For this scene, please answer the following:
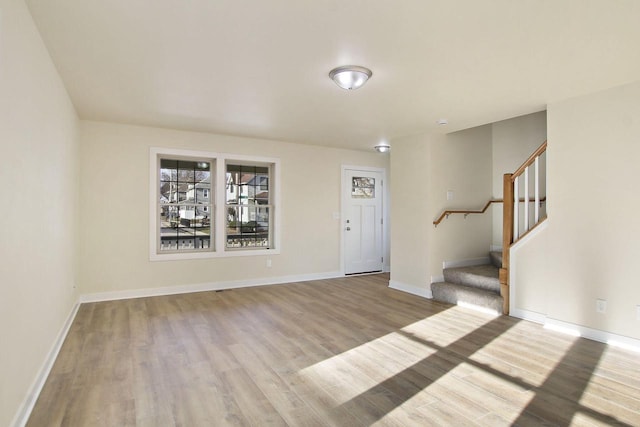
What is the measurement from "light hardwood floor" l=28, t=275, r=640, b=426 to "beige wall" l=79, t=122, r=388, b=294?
0.82 m

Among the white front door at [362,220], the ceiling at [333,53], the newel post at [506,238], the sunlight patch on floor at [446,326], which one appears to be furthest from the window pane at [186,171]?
the newel post at [506,238]

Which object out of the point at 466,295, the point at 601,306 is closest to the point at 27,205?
the point at 466,295

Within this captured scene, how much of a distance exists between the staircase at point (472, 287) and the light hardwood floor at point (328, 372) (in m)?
0.27

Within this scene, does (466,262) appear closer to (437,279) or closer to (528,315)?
(437,279)

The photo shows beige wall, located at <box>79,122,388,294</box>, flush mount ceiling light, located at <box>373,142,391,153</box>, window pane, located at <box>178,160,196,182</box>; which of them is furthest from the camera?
flush mount ceiling light, located at <box>373,142,391,153</box>

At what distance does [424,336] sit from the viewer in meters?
3.66

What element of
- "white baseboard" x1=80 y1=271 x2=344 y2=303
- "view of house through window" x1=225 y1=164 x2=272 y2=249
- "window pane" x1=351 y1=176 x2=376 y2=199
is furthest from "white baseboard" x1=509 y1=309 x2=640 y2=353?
"view of house through window" x1=225 y1=164 x2=272 y2=249

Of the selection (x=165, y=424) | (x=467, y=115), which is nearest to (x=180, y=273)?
(x=165, y=424)

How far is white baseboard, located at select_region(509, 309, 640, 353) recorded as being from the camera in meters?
3.29

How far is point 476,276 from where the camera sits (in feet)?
16.4

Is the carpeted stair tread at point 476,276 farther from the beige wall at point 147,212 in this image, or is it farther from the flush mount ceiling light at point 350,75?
the flush mount ceiling light at point 350,75

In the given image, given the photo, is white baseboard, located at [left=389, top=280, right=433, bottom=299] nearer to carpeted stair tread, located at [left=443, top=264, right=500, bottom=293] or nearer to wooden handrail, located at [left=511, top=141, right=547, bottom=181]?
carpeted stair tread, located at [left=443, top=264, right=500, bottom=293]

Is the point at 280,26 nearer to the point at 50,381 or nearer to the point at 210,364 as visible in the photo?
the point at 210,364

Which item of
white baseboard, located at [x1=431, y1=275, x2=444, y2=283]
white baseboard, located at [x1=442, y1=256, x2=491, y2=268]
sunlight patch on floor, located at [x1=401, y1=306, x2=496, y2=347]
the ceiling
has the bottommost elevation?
sunlight patch on floor, located at [x1=401, y1=306, x2=496, y2=347]
